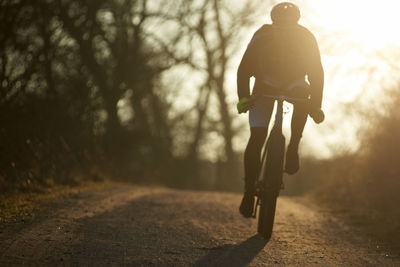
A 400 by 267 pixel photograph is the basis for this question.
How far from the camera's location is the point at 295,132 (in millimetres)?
5141

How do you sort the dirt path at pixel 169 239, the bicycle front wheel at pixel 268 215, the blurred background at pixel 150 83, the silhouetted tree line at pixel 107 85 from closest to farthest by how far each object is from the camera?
the dirt path at pixel 169 239 < the bicycle front wheel at pixel 268 215 < the blurred background at pixel 150 83 < the silhouetted tree line at pixel 107 85

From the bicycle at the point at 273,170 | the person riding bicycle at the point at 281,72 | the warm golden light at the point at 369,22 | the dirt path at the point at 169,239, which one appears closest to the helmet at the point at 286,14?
the person riding bicycle at the point at 281,72

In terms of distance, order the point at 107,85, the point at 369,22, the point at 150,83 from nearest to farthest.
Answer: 1. the point at 369,22
2. the point at 107,85
3. the point at 150,83

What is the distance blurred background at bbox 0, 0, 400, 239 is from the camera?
8539 mm

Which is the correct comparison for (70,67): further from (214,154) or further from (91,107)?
(214,154)

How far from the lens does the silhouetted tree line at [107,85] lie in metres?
8.90

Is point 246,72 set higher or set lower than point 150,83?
lower

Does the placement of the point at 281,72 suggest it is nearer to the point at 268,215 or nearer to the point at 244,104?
the point at 244,104

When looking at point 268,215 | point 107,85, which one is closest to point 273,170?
point 268,215

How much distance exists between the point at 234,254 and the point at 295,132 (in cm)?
144

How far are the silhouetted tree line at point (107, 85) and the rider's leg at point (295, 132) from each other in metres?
3.81

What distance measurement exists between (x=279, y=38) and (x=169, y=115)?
19.6 m

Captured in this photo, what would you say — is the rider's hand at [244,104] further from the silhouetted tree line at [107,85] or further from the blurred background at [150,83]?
the silhouetted tree line at [107,85]

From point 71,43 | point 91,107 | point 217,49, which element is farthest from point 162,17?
point 91,107
